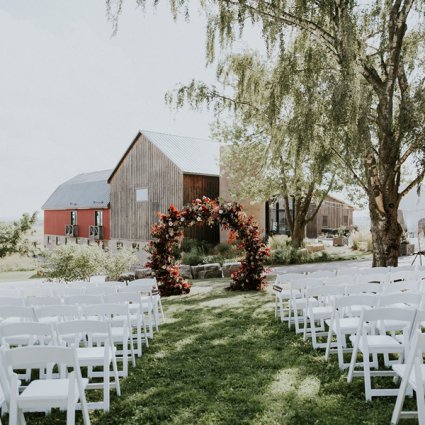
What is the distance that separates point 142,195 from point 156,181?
1729mm

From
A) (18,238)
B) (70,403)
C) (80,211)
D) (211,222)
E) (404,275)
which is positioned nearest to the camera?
(70,403)

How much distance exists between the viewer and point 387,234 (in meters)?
10.6

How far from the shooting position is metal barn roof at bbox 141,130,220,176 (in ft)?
81.6

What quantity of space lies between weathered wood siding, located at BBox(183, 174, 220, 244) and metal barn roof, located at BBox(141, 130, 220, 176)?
17.0 inches

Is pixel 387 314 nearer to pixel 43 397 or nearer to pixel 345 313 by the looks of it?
pixel 345 313

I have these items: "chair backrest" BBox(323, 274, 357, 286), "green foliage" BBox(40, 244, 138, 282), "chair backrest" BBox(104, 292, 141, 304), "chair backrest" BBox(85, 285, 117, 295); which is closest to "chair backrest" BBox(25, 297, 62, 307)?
"chair backrest" BBox(104, 292, 141, 304)

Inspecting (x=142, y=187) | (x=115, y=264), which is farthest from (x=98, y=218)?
(x=115, y=264)

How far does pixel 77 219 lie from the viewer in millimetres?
35281

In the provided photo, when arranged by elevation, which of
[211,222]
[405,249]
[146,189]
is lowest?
[405,249]

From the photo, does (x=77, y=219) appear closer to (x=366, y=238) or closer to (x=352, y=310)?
(x=366, y=238)

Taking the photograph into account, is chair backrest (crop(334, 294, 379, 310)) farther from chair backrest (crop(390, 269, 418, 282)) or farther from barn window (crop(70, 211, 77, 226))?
barn window (crop(70, 211, 77, 226))

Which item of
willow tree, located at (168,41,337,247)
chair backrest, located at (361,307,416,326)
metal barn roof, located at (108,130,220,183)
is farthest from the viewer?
metal barn roof, located at (108,130,220,183)


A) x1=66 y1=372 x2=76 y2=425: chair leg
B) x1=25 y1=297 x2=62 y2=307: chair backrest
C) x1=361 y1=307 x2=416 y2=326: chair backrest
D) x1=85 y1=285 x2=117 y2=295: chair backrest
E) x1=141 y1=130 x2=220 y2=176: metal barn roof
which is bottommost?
x1=66 y1=372 x2=76 y2=425: chair leg

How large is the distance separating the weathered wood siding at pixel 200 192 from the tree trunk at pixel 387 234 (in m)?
14.1
